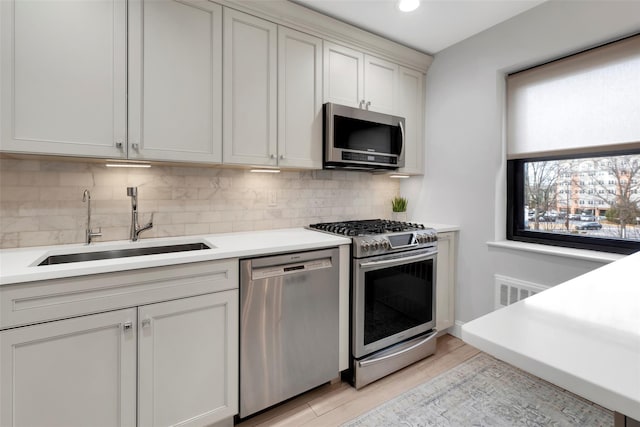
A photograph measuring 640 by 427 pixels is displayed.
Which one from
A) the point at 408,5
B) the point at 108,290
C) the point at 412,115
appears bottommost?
the point at 108,290

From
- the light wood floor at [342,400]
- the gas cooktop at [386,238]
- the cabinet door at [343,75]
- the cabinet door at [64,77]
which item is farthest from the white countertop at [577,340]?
the cabinet door at [343,75]

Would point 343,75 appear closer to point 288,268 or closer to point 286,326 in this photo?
point 288,268

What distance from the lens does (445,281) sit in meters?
2.67

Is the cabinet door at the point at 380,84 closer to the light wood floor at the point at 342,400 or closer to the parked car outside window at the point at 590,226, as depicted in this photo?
the parked car outside window at the point at 590,226

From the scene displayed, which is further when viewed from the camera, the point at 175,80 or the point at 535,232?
the point at 535,232

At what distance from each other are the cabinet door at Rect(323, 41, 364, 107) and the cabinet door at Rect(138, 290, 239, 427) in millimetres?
1653

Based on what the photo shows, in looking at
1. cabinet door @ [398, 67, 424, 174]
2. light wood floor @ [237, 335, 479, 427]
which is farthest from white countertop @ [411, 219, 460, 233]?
light wood floor @ [237, 335, 479, 427]

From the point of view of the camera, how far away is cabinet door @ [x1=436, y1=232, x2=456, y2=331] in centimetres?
261

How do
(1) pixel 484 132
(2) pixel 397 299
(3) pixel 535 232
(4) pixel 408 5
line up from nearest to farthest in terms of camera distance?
(4) pixel 408 5, (2) pixel 397 299, (3) pixel 535 232, (1) pixel 484 132

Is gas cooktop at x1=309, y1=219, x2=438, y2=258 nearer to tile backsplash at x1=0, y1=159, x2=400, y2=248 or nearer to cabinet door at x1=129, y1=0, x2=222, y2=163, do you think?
tile backsplash at x1=0, y1=159, x2=400, y2=248

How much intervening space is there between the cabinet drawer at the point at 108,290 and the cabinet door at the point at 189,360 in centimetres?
6

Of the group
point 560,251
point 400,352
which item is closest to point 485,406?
point 400,352

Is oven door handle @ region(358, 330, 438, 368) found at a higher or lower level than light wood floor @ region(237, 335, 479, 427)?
higher

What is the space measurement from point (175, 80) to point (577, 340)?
2.03 meters
